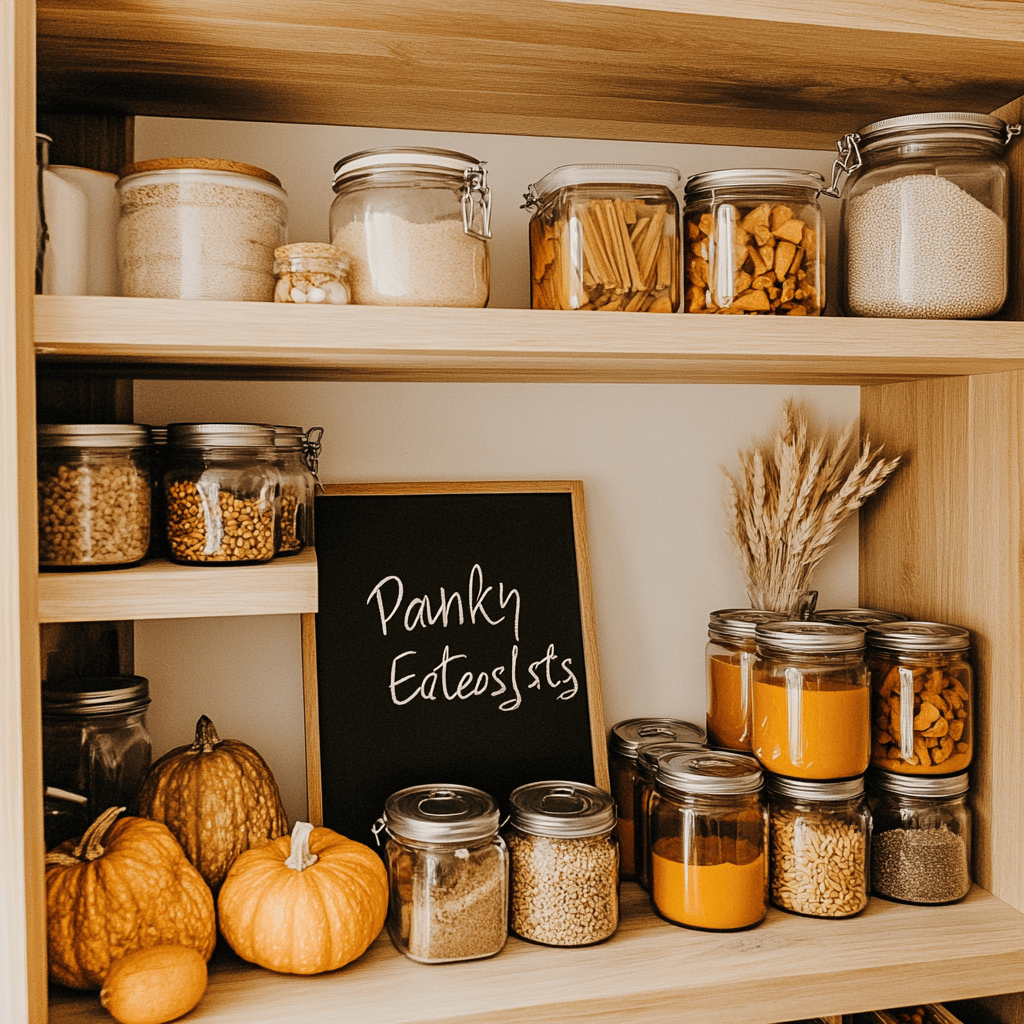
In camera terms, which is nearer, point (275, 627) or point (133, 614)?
point (133, 614)

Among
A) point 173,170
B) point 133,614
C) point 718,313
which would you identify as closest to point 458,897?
point 133,614

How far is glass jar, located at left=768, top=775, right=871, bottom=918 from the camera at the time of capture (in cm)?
105

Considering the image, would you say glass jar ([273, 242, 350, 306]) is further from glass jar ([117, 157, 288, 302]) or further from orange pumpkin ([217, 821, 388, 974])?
orange pumpkin ([217, 821, 388, 974])

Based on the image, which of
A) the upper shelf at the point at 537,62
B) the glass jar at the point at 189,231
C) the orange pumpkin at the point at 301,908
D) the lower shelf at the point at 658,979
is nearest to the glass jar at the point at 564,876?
the lower shelf at the point at 658,979

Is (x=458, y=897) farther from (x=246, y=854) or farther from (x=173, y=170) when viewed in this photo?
(x=173, y=170)

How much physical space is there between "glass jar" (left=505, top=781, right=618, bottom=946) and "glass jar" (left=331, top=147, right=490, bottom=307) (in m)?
0.56

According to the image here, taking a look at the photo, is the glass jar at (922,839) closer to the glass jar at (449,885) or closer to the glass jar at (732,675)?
the glass jar at (732,675)

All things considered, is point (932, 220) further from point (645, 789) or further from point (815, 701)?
point (645, 789)

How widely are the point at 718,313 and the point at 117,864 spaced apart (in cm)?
81

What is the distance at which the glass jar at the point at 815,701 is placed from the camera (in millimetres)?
1053

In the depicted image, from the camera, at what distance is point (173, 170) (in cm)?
86

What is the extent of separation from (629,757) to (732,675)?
0.56 feet

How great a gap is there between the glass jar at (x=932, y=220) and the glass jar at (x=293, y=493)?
0.64 meters

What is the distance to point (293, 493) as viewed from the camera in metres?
1.00
